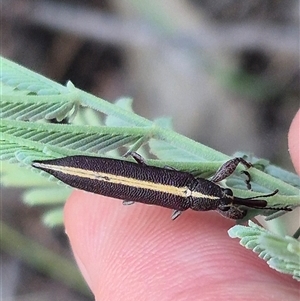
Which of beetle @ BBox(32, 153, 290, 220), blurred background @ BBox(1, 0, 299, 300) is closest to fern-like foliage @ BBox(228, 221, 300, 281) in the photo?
beetle @ BBox(32, 153, 290, 220)

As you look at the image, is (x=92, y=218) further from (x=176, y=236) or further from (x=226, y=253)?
(x=226, y=253)

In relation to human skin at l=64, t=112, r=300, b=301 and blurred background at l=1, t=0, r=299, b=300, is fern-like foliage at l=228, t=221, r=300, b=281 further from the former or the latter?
blurred background at l=1, t=0, r=299, b=300

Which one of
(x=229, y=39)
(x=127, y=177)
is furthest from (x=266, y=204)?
(x=229, y=39)

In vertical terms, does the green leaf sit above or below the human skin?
above

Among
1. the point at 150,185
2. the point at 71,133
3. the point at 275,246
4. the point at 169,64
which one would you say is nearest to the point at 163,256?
the point at 150,185

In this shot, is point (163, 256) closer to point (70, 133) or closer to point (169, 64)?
point (70, 133)
